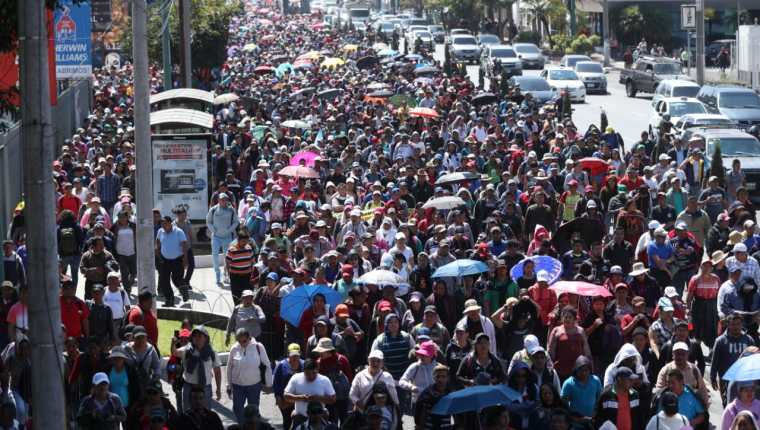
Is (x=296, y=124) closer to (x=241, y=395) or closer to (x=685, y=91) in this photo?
(x=685, y=91)

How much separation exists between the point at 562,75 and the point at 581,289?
4087cm

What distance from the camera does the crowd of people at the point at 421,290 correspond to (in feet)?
43.8

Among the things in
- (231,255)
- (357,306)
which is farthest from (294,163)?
(357,306)

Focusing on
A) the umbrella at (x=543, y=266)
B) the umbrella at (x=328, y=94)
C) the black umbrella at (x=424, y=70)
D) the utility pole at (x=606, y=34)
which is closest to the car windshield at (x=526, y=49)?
the utility pole at (x=606, y=34)

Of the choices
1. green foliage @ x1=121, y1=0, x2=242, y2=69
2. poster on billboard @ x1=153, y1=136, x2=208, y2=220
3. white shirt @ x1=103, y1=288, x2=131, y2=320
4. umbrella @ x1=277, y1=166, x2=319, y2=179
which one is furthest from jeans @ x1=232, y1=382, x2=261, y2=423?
green foliage @ x1=121, y1=0, x2=242, y2=69

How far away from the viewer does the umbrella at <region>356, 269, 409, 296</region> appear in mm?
16800

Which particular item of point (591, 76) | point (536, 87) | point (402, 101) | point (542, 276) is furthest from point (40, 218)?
point (591, 76)

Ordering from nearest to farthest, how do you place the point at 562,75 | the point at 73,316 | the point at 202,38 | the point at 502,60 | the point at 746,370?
the point at 746,370 → the point at 73,316 → the point at 202,38 → the point at 562,75 → the point at 502,60

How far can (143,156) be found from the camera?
1794 cm

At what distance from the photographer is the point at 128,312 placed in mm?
16250

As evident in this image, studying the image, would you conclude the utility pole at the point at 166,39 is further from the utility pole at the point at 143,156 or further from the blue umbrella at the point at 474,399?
the blue umbrella at the point at 474,399

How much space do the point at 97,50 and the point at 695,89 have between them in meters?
29.4

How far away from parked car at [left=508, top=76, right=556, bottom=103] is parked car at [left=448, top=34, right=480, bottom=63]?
23136 mm

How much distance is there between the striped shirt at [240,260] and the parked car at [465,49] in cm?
5531
